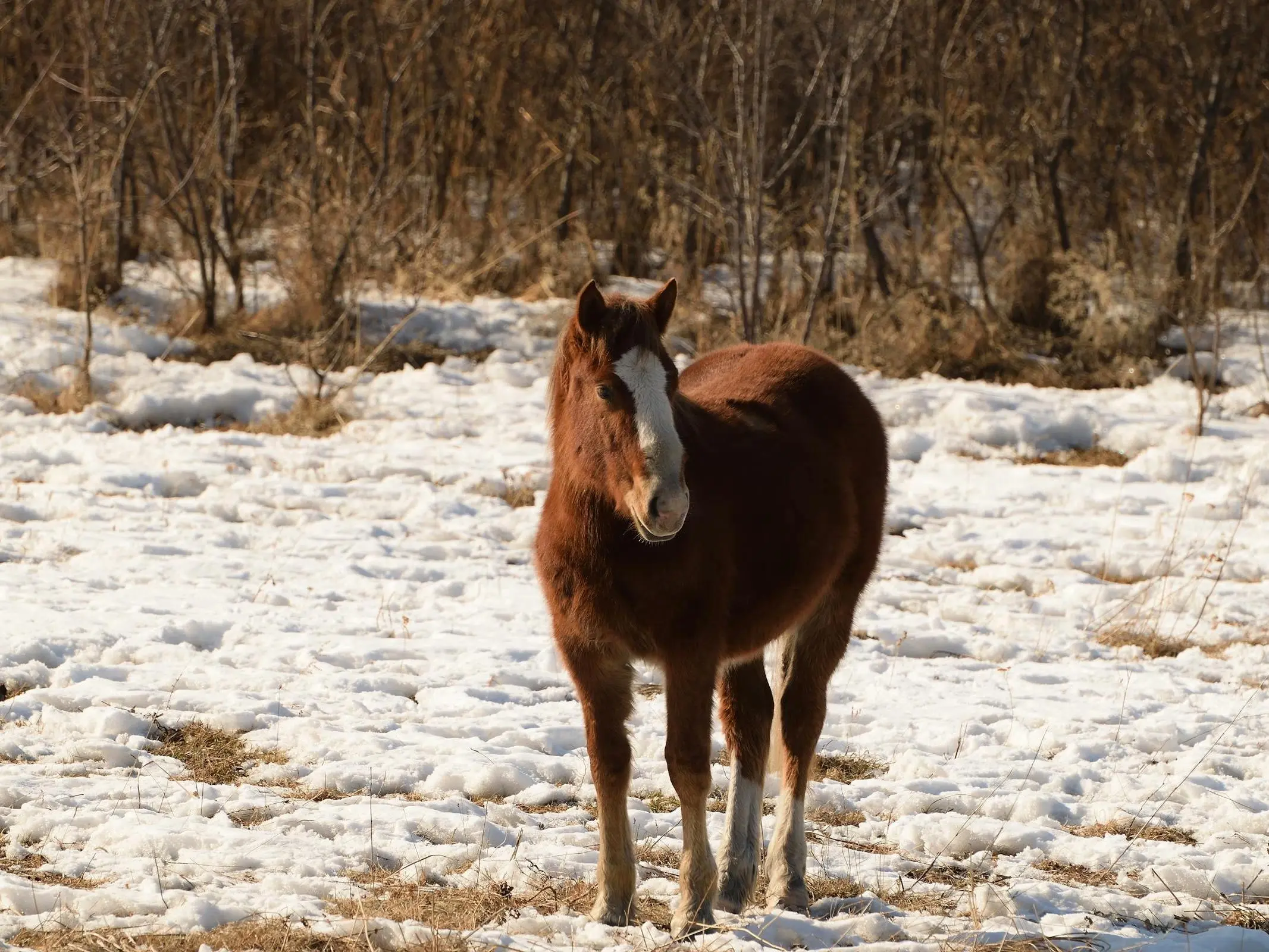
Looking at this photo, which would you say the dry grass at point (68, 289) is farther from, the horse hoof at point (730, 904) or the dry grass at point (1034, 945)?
the dry grass at point (1034, 945)

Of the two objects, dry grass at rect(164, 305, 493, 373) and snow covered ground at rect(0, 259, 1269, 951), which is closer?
snow covered ground at rect(0, 259, 1269, 951)

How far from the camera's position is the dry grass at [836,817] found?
439 cm

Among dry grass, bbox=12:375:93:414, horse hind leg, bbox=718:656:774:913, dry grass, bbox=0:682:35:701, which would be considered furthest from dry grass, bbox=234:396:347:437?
horse hind leg, bbox=718:656:774:913

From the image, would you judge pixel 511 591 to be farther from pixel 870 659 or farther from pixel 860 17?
pixel 860 17

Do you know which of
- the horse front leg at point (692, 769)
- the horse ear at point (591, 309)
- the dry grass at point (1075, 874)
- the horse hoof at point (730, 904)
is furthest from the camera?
the dry grass at point (1075, 874)

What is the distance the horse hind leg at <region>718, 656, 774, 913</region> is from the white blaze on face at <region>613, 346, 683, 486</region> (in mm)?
1084

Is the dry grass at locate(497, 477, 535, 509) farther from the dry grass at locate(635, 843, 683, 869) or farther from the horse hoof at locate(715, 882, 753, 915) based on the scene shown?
the horse hoof at locate(715, 882, 753, 915)

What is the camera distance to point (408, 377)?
36.2 ft

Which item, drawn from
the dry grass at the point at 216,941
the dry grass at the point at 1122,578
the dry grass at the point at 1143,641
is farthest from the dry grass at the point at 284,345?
the dry grass at the point at 216,941

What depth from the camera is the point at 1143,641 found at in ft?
20.9

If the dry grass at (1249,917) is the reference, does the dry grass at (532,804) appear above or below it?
below

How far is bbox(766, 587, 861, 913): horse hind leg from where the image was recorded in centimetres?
383

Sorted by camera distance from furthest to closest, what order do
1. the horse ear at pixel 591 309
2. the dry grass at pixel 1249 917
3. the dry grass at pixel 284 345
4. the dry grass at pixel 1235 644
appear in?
the dry grass at pixel 284 345 < the dry grass at pixel 1235 644 < the dry grass at pixel 1249 917 < the horse ear at pixel 591 309

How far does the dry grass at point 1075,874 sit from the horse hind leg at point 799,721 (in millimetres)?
736
